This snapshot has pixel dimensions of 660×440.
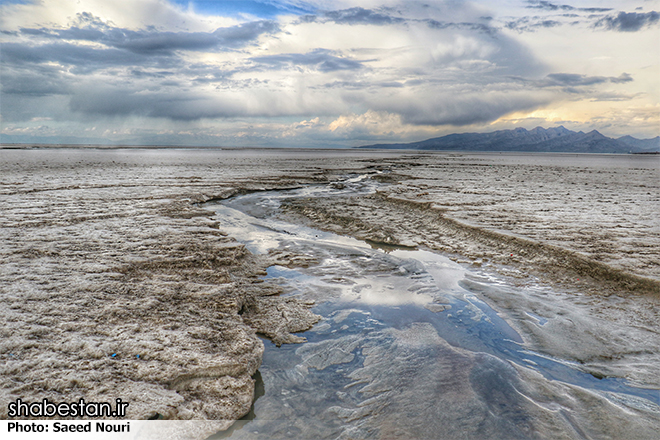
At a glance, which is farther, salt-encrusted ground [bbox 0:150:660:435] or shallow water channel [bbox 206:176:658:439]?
salt-encrusted ground [bbox 0:150:660:435]

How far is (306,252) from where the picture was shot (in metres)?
8.45

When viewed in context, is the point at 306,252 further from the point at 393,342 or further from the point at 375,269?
the point at 393,342

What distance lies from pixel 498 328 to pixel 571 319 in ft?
4.10

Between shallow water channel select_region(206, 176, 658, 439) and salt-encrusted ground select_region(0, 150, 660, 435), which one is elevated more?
salt-encrusted ground select_region(0, 150, 660, 435)

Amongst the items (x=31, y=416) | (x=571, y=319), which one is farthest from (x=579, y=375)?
(x=31, y=416)

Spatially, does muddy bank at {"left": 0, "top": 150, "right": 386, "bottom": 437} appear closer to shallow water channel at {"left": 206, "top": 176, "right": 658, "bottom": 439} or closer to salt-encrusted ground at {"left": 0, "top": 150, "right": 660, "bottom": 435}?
salt-encrusted ground at {"left": 0, "top": 150, "right": 660, "bottom": 435}

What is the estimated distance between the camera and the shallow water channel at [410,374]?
10.3 ft

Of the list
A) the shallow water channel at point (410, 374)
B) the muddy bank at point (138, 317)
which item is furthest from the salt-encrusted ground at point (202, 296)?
the shallow water channel at point (410, 374)

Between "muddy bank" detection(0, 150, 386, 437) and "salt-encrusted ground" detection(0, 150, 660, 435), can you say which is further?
"salt-encrusted ground" detection(0, 150, 660, 435)

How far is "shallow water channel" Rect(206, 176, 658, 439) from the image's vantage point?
10.3ft

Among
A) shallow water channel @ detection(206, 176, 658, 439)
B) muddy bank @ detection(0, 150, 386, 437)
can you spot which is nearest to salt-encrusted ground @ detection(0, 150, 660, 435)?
muddy bank @ detection(0, 150, 386, 437)

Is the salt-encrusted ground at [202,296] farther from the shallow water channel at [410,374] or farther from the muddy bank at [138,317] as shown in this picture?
the shallow water channel at [410,374]

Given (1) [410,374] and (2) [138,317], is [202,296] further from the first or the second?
(1) [410,374]

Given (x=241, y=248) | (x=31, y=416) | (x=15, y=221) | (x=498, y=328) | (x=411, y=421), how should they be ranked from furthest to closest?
1. (x=15, y=221)
2. (x=241, y=248)
3. (x=498, y=328)
4. (x=411, y=421)
5. (x=31, y=416)
